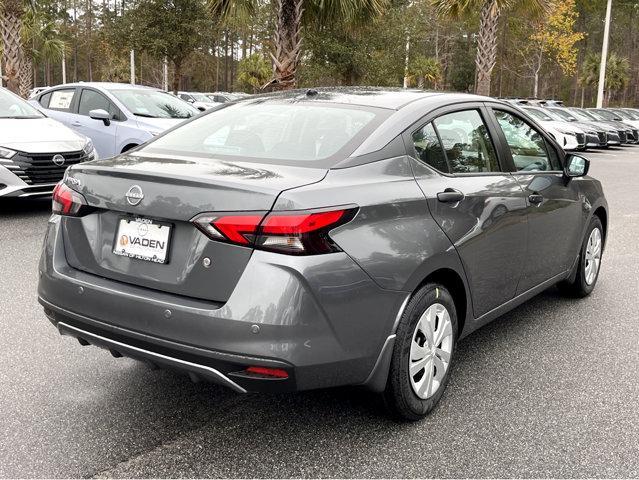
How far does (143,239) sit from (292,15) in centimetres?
1167

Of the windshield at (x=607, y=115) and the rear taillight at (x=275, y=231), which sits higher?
the windshield at (x=607, y=115)

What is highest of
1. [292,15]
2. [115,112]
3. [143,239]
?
[292,15]

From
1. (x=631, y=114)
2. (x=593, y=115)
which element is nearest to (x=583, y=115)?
(x=593, y=115)

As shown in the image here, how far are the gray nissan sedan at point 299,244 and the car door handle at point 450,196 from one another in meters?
0.01

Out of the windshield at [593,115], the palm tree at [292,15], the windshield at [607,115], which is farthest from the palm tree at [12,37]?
the windshield at [607,115]

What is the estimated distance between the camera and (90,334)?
116 inches

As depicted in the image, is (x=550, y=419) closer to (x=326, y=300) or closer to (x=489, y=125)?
(x=326, y=300)

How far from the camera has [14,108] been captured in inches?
354

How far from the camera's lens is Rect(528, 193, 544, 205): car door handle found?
4082 millimetres

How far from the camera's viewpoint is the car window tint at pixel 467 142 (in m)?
3.57

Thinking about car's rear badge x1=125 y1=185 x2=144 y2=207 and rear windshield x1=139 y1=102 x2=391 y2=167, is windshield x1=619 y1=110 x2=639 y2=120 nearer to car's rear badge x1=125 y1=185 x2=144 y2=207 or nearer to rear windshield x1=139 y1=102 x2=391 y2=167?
rear windshield x1=139 y1=102 x2=391 y2=167

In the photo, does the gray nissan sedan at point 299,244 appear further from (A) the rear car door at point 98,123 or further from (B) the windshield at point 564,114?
(B) the windshield at point 564,114

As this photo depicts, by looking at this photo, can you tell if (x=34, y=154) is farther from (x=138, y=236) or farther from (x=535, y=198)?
(x=535, y=198)

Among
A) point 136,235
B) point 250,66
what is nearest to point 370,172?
point 136,235
